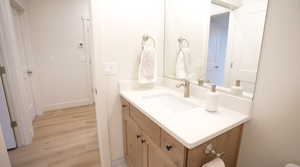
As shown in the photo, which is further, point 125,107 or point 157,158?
point 125,107

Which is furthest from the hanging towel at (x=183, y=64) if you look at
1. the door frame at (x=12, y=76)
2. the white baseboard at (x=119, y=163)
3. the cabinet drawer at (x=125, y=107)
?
the door frame at (x=12, y=76)

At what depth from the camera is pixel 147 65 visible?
4.77ft

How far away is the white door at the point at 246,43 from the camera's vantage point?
2.76ft

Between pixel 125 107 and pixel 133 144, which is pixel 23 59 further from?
pixel 133 144

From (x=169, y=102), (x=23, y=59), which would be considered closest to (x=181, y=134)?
(x=169, y=102)

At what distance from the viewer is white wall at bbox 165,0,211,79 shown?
1295 mm

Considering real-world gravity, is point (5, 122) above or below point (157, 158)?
below

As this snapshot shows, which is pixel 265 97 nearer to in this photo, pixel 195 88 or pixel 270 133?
pixel 270 133

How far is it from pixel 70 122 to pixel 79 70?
121cm

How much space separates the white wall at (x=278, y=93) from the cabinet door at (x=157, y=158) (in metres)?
0.56

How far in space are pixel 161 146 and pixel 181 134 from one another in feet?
0.80

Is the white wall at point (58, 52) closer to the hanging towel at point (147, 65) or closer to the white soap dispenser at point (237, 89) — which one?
the hanging towel at point (147, 65)

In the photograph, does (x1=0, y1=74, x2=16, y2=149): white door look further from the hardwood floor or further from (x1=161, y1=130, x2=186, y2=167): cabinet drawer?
(x1=161, y1=130, x2=186, y2=167): cabinet drawer

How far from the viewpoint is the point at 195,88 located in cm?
128
